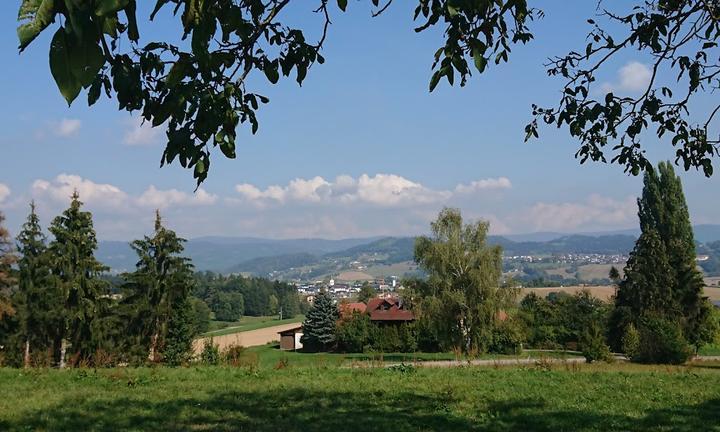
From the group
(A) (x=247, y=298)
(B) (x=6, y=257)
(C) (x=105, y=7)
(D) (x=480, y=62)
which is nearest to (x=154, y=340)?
(B) (x=6, y=257)

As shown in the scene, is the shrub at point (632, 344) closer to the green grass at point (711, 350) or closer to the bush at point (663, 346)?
the bush at point (663, 346)

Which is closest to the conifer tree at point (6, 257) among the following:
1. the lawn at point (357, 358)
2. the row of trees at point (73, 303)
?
the row of trees at point (73, 303)

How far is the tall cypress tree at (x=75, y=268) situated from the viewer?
32.1 meters

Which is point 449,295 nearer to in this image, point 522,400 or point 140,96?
point 522,400

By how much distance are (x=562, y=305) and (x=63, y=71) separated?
62.9m

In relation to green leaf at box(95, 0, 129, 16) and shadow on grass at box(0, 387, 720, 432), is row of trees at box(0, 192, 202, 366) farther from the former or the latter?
green leaf at box(95, 0, 129, 16)

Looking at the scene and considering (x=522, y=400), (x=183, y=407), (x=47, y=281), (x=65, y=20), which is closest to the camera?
(x=65, y=20)

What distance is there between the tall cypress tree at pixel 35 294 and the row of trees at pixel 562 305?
22.4 metres

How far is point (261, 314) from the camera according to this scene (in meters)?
150

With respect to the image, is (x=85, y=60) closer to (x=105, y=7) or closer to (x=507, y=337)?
(x=105, y=7)

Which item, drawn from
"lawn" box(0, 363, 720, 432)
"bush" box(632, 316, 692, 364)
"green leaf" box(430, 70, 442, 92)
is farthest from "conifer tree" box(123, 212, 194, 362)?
"green leaf" box(430, 70, 442, 92)

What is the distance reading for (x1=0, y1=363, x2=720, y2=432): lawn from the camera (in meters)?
8.37

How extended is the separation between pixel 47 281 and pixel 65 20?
115 feet

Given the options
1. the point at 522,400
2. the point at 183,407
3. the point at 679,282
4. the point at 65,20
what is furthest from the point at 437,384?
the point at 679,282
